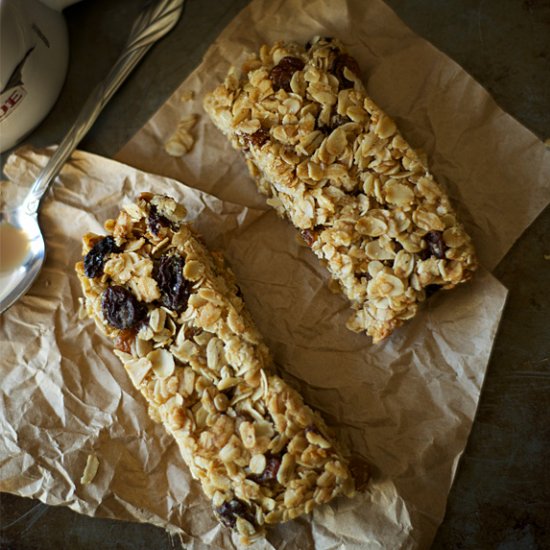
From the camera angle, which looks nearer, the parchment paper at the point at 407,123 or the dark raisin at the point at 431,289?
the dark raisin at the point at 431,289

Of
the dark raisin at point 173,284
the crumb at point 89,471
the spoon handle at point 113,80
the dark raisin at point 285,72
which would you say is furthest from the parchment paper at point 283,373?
the dark raisin at point 285,72

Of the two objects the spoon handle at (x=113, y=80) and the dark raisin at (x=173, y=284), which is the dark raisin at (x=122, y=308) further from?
the spoon handle at (x=113, y=80)

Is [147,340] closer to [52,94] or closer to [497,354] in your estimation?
[52,94]

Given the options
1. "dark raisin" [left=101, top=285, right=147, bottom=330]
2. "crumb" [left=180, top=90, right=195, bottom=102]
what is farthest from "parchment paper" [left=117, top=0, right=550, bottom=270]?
"dark raisin" [left=101, top=285, right=147, bottom=330]

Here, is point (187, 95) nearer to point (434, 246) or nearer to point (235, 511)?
point (434, 246)

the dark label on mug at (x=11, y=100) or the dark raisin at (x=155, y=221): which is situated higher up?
the dark label on mug at (x=11, y=100)

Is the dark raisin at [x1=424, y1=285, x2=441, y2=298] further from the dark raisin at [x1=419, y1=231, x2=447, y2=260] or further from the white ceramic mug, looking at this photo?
the white ceramic mug
